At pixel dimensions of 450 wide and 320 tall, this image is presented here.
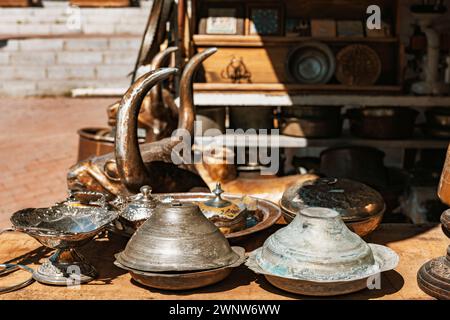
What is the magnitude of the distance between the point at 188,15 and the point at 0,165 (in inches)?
114

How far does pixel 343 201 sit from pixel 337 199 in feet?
0.07

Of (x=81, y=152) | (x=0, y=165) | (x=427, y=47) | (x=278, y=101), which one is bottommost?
(x=0, y=165)

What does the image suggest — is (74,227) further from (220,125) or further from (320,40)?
(320,40)

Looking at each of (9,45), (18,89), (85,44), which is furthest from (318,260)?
(9,45)

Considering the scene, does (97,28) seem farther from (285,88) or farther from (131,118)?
(131,118)

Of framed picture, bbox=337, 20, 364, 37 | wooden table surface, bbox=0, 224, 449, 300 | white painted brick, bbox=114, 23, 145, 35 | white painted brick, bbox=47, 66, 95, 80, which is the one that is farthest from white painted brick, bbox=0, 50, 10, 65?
wooden table surface, bbox=0, 224, 449, 300

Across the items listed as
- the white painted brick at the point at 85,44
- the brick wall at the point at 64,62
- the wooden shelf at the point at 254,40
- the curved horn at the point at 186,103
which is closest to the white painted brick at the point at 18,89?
the brick wall at the point at 64,62

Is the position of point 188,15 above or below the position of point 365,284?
above

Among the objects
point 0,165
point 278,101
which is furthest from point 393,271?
point 0,165

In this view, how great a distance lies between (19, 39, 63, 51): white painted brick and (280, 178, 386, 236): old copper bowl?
958 centimetres

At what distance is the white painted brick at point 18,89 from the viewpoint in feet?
34.1

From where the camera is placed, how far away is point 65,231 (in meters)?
1.85

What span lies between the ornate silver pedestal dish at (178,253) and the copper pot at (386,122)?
288 centimetres

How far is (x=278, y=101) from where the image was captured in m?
4.43
